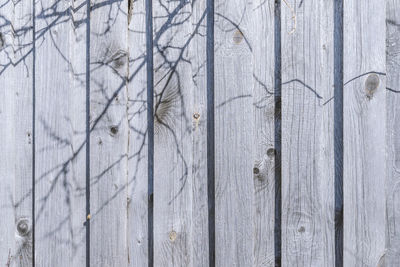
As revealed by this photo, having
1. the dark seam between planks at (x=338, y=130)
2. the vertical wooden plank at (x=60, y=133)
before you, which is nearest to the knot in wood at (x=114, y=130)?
the vertical wooden plank at (x=60, y=133)

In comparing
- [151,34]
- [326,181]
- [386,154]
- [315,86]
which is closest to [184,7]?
[151,34]

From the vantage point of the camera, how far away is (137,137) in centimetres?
150

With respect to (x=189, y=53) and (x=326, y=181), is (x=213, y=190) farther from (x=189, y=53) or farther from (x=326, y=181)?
(x=189, y=53)

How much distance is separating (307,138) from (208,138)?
16.9 inches

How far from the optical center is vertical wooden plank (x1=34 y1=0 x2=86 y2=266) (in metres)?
1.50

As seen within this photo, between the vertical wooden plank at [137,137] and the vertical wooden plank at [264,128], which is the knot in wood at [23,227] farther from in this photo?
the vertical wooden plank at [264,128]

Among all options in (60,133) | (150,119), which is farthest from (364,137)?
(60,133)

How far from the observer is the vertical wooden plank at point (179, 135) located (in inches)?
58.4

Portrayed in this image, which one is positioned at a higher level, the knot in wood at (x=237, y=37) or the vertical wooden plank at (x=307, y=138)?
the knot in wood at (x=237, y=37)

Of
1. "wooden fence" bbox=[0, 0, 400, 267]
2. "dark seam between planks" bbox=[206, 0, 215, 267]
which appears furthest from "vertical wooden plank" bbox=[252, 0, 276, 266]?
"dark seam between planks" bbox=[206, 0, 215, 267]

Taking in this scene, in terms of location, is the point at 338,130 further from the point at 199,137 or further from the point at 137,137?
the point at 137,137

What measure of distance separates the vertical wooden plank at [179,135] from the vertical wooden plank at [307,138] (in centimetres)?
36

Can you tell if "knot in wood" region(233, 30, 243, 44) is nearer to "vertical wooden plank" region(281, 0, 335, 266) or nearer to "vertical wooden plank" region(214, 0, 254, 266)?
"vertical wooden plank" region(214, 0, 254, 266)

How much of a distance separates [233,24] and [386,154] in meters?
0.87
